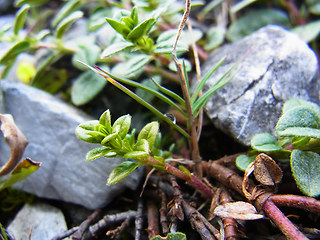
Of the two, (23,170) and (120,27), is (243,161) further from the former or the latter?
(23,170)

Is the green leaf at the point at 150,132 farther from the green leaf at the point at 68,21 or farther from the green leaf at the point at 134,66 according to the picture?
the green leaf at the point at 68,21

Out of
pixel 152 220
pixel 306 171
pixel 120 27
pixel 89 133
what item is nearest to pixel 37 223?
pixel 152 220

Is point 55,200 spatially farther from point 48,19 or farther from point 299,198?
point 48,19

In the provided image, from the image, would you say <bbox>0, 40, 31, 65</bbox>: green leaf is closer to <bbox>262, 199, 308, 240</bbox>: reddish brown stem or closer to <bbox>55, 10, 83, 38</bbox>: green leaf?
<bbox>55, 10, 83, 38</bbox>: green leaf

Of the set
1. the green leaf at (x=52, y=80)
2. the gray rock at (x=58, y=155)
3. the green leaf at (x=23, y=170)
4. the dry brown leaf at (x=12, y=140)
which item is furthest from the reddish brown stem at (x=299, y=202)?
the green leaf at (x=52, y=80)

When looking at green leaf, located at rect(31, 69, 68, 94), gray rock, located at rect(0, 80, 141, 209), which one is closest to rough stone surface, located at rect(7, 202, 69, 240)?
gray rock, located at rect(0, 80, 141, 209)

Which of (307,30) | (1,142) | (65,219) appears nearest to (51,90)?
(1,142)
